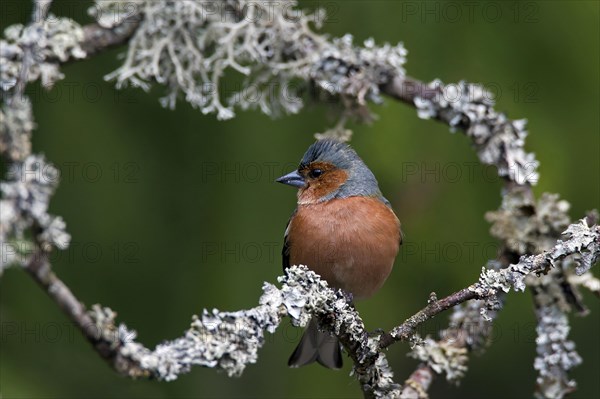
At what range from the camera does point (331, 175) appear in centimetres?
448

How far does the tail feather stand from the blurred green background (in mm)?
79

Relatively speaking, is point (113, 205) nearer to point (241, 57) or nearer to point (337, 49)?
point (241, 57)

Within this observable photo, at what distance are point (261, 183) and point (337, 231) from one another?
0.43m

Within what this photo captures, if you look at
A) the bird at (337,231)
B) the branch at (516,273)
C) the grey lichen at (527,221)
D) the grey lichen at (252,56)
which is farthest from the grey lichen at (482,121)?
the branch at (516,273)

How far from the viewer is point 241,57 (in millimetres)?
4207

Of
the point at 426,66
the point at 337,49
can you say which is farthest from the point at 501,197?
the point at 337,49

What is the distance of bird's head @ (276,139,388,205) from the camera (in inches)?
171

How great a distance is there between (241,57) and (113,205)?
97cm

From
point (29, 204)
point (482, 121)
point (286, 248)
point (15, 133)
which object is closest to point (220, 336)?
point (29, 204)

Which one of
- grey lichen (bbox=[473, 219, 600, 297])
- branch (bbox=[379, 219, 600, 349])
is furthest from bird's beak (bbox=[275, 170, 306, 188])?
grey lichen (bbox=[473, 219, 600, 297])

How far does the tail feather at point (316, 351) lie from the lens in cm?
398

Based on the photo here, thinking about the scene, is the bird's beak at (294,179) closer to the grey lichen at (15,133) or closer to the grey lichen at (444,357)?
the grey lichen at (444,357)

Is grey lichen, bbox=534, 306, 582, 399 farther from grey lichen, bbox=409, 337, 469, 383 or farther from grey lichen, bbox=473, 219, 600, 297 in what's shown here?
grey lichen, bbox=473, 219, 600, 297

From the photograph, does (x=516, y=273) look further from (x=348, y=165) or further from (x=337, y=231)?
(x=348, y=165)
